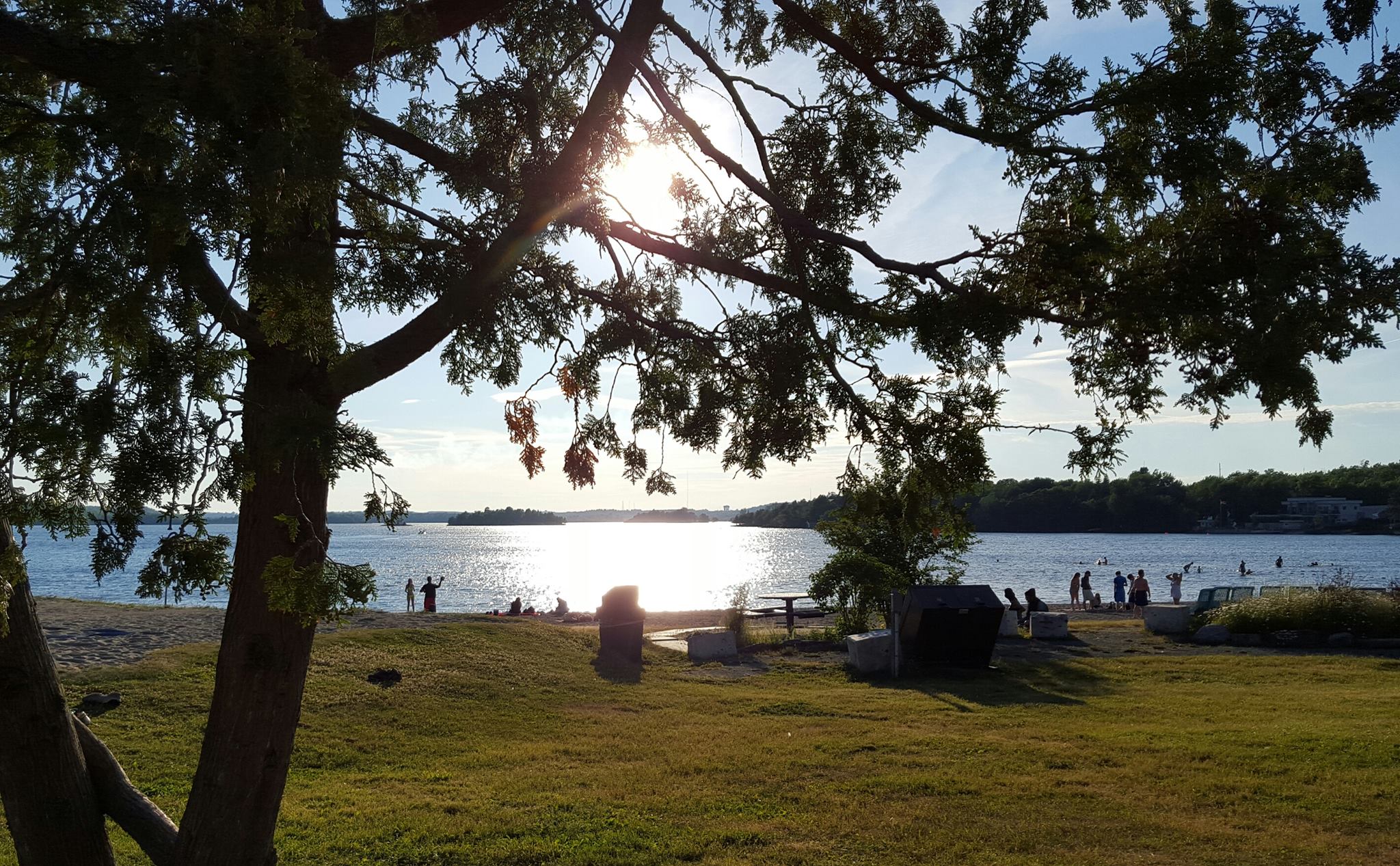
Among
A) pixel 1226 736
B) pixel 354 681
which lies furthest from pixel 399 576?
pixel 1226 736

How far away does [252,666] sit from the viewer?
4719mm

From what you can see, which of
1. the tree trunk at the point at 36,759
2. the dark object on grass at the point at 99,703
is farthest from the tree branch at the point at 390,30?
the dark object on grass at the point at 99,703

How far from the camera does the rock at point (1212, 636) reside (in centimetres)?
2091

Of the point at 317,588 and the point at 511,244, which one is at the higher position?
the point at 511,244

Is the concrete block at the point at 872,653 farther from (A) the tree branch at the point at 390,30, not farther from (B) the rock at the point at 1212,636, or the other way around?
(A) the tree branch at the point at 390,30

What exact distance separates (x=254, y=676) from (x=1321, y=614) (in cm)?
2319

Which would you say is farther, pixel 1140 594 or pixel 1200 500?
pixel 1200 500

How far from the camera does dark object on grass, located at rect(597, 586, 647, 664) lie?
18453 millimetres

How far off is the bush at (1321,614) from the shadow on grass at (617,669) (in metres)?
13.9

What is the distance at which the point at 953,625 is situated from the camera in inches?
706

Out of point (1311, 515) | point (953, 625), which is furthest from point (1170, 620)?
point (1311, 515)

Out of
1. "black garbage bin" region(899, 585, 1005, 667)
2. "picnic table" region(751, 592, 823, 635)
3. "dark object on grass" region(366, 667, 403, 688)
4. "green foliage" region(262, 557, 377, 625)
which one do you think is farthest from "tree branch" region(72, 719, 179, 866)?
"picnic table" region(751, 592, 823, 635)

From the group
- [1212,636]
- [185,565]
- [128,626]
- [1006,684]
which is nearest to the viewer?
[185,565]

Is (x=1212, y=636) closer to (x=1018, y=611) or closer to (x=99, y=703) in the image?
(x=1018, y=611)
